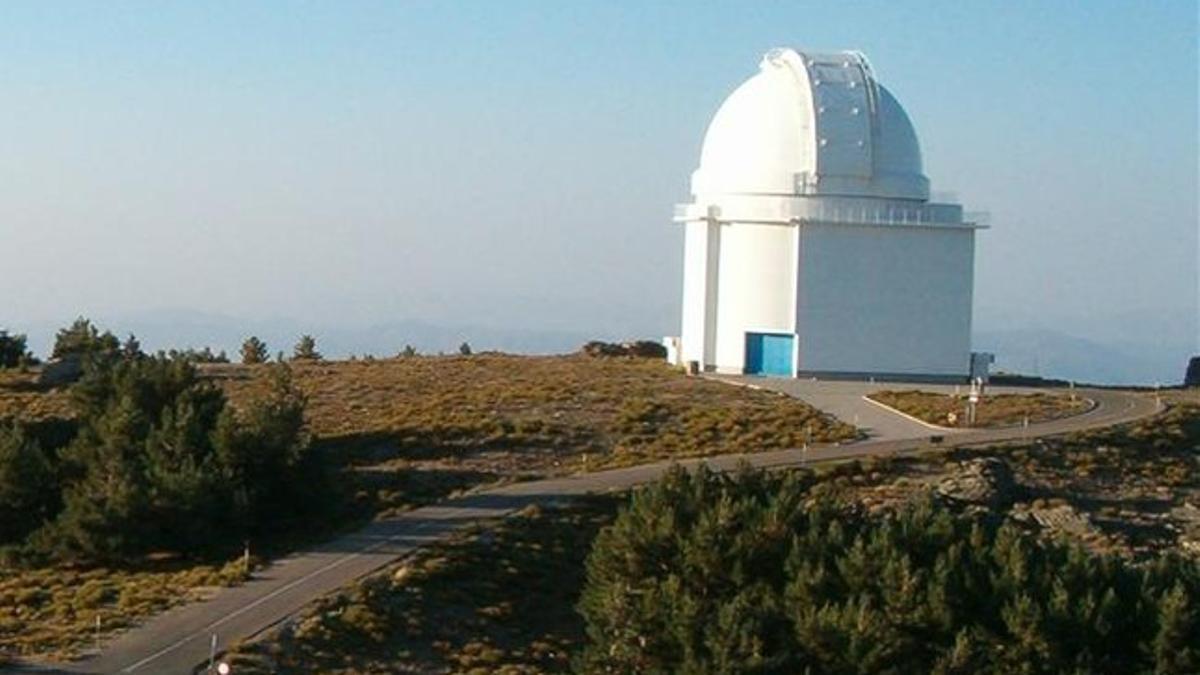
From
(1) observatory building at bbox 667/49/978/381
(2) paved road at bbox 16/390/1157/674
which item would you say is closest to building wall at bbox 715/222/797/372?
(1) observatory building at bbox 667/49/978/381

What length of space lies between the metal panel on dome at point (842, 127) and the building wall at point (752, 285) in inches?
76.7

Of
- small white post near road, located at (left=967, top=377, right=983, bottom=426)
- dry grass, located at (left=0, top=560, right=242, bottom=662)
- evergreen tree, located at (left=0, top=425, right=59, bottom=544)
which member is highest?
small white post near road, located at (left=967, top=377, right=983, bottom=426)

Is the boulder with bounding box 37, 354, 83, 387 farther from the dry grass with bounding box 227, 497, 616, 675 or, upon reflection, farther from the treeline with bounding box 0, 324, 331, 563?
the dry grass with bounding box 227, 497, 616, 675

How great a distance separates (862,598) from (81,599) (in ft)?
37.6

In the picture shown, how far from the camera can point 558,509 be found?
107ft

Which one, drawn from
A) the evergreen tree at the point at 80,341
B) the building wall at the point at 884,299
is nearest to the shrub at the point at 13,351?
the evergreen tree at the point at 80,341

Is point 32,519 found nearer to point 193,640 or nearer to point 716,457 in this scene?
point 193,640

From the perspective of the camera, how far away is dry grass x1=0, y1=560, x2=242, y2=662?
25562 millimetres

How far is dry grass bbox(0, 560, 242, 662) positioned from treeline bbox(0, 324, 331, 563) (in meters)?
0.59

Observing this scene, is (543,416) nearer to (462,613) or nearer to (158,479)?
(158,479)

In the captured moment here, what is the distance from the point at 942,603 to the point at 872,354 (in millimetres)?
23711

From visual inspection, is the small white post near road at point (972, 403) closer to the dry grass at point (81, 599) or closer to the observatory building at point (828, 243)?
the observatory building at point (828, 243)

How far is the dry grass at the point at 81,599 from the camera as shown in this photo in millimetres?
25562

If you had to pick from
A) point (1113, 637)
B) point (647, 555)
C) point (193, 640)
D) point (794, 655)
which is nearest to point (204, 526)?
point (193, 640)
